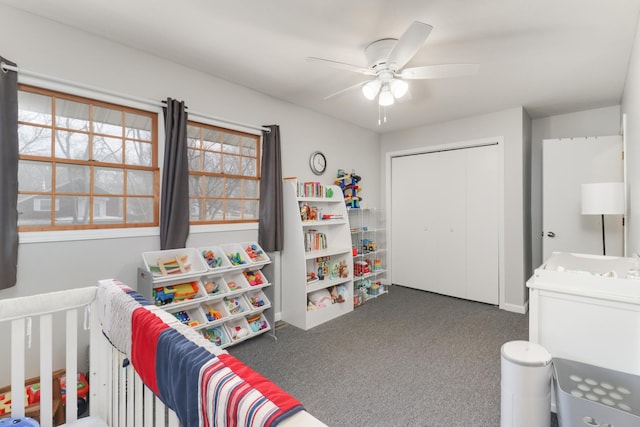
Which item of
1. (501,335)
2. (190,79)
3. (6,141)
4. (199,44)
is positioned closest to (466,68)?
(199,44)

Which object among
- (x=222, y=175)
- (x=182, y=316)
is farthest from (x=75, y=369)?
(x=222, y=175)

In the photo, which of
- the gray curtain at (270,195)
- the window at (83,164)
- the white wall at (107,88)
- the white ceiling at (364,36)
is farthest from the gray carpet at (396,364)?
the white ceiling at (364,36)

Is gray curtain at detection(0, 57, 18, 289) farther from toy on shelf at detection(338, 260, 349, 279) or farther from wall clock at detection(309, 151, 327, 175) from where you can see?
toy on shelf at detection(338, 260, 349, 279)

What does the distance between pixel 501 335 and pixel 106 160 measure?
152 inches

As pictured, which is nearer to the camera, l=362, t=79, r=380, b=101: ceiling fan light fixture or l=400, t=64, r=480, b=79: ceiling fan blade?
l=400, t=64, r=480, b=79: ceiling fan blade

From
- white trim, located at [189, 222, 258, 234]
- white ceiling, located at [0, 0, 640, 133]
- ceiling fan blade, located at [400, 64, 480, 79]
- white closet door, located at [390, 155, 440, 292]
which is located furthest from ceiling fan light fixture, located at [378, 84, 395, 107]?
white closet door, located at [390, 155, 440, 292]

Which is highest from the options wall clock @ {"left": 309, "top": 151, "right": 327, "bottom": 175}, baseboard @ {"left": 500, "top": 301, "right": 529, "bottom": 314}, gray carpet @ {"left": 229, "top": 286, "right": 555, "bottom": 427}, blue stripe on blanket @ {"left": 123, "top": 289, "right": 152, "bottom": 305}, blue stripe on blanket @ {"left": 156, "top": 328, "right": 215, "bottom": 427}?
wall clock @ {"left": 309, "top": 151, "right": 327, "bottom": 175}

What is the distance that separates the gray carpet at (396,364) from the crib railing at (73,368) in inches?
43.3

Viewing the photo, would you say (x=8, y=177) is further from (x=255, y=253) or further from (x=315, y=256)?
(x=315, y=256)

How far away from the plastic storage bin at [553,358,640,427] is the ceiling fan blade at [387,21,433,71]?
1924 mm

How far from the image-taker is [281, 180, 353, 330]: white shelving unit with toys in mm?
3223

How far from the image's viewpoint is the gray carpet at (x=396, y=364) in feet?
6.25

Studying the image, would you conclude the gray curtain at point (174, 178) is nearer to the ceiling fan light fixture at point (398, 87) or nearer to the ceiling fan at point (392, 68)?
the ceiling fan at point (392, 68)

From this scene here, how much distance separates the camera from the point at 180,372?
2.65 ft
